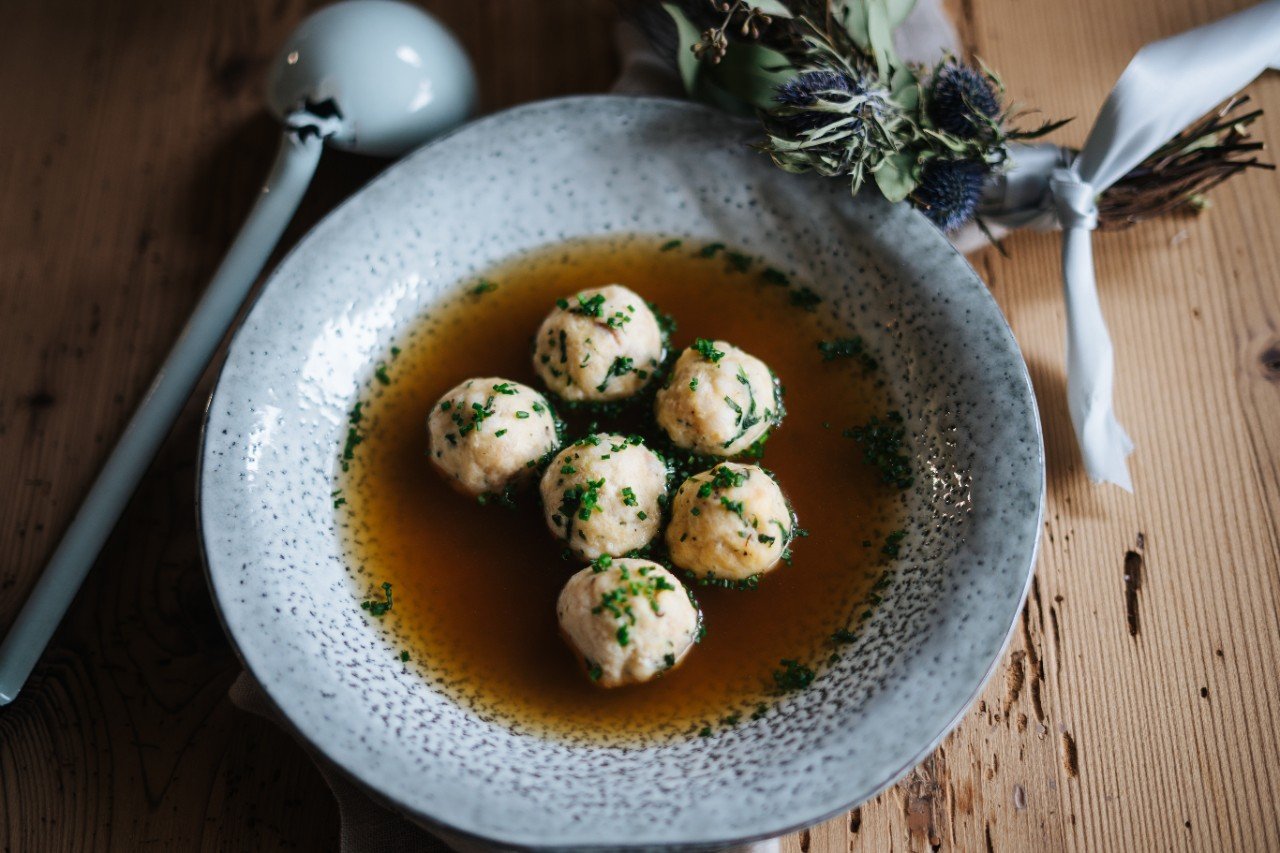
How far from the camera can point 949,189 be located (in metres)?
2.00

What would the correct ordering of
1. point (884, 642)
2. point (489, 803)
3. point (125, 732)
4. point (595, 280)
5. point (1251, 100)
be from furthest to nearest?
1. point (1251, 100)
2. point (595, 280)
3. point (125, 732)
4. point (884, 642)
5. point (489, 803)

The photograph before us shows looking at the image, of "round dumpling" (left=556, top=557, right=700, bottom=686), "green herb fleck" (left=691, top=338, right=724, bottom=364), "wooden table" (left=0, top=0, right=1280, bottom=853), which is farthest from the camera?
"green herb fleck" (left=691, top=338, right=724, bottom=364)

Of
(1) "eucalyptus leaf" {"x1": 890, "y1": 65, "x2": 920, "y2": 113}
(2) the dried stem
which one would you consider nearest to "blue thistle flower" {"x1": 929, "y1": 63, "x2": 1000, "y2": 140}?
(1) "eucalyptus leaf" {"x1": 890, "y1": 65, "x2": 920, "y2": 113}

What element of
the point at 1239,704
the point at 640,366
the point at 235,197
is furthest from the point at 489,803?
the point at 235,197

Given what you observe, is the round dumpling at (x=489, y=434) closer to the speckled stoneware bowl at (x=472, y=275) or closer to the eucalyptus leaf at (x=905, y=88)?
the speckled stoneware bowl at (x=472, y=275)

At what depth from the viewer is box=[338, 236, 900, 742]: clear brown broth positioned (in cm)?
180

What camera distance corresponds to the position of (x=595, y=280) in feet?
A: 7.20

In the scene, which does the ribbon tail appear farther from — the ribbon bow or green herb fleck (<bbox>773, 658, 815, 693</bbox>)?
green herb fleck (<bbox>773, 658, 815, 693</bbox>)

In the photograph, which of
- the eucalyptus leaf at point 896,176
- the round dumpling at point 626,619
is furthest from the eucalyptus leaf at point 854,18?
the round dumpling at point 626,619

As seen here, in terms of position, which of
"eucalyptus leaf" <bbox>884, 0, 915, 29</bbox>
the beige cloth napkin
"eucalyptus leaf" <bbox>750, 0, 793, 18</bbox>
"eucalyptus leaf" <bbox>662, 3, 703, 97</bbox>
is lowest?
the beige cloth napkin

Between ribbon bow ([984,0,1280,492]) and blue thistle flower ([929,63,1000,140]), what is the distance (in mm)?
120

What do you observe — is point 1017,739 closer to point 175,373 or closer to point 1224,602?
point 1224,602

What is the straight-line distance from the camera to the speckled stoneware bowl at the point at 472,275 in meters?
1.56

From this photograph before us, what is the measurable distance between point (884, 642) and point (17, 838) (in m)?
1.64
